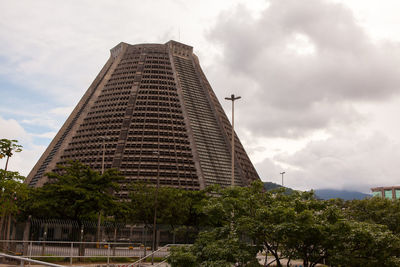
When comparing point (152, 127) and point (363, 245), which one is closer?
point (363, 245)

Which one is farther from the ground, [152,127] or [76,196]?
[152,127]

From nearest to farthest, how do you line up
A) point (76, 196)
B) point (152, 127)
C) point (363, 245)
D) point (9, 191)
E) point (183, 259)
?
point (363, 245) < point (183, 259) < point (9, 191) < point (76, 196) < point (152, 127)

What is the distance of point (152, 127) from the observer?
86.0m

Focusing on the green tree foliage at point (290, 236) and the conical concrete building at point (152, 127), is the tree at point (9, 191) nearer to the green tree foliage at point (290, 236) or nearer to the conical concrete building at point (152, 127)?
the green tree foliage at point (290, 236)

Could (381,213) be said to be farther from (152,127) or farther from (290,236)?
(152,127)

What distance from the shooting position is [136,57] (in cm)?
10512

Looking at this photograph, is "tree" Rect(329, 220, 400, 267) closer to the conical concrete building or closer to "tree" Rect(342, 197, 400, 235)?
"tree" Rect(342, 197, 400, 235)

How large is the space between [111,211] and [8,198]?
445 inches

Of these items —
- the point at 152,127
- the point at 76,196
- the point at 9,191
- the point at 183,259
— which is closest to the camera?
the point at 183,259

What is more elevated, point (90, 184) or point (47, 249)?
point (90, 184)

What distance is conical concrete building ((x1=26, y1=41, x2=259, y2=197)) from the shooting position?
264 ft

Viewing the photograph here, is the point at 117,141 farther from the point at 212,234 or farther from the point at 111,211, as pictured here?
the point at 212,234

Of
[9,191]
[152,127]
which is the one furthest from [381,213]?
[152,127]

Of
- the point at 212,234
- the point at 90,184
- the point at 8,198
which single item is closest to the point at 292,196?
the point at 212,234
